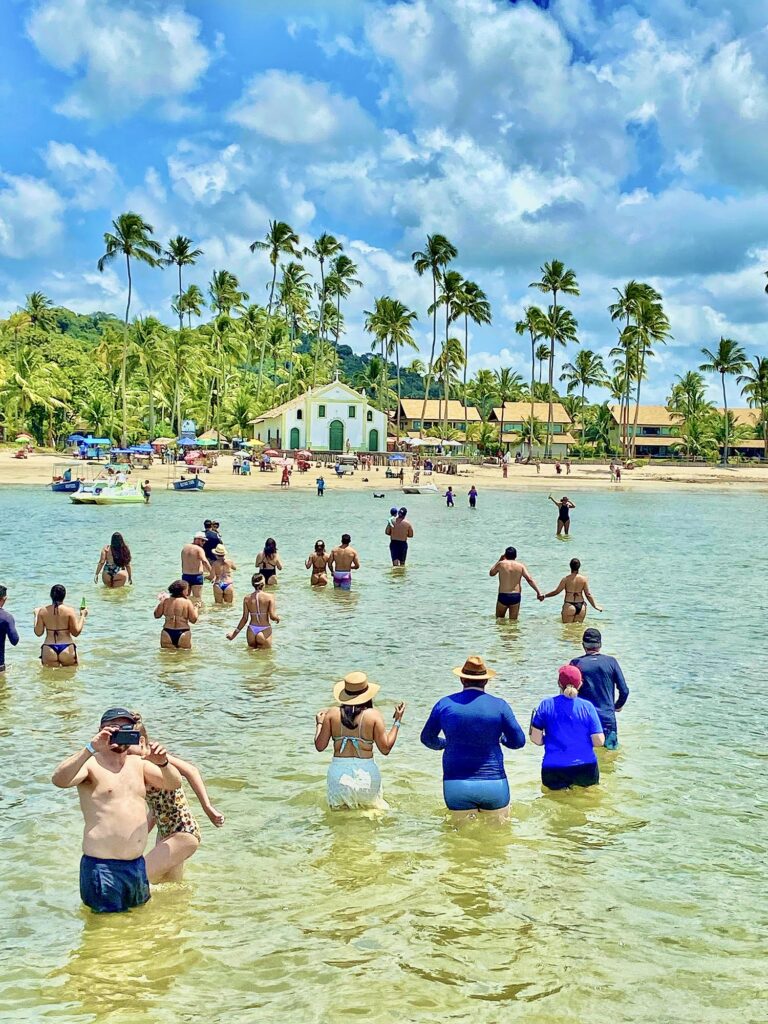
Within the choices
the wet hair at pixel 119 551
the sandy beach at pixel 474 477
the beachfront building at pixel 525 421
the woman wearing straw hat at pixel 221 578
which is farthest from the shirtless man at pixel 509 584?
the beachfront building at pixel 525 421

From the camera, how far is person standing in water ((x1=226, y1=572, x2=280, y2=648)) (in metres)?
13.5

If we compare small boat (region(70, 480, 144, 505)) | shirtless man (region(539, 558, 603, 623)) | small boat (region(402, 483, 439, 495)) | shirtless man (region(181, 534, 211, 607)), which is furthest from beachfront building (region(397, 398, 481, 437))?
shirtless man (region(539, 558, 603, 623))

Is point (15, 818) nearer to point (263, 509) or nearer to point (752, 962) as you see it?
point (752, 962)

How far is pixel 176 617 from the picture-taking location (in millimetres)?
13672

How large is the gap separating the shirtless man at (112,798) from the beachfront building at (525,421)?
9938 centimetres

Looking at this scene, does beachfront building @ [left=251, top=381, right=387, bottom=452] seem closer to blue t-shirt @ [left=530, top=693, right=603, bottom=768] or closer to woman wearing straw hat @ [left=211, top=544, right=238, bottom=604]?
woman wearing straw hat @ [left=211, top=544, right=238, bottom=604]

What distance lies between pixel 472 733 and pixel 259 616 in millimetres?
7102

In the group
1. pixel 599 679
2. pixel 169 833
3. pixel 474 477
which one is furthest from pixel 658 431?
pixel 169 833

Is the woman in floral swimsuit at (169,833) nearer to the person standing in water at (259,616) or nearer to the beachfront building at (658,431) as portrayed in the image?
the person standing in water at (259,616)

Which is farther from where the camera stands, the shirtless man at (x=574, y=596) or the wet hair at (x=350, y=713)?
the shirtless man at (x=574, y=596)

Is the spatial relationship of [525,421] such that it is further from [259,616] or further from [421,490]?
[259,616]

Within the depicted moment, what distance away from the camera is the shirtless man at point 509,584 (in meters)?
16.3

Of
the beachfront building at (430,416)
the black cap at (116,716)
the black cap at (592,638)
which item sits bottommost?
the black cap at (592,638)

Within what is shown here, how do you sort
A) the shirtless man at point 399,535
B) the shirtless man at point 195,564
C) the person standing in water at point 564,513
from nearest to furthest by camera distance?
the shirtless man at point 195,564
the shirtless man at point 399,535
the person standing in water at point 564,513
